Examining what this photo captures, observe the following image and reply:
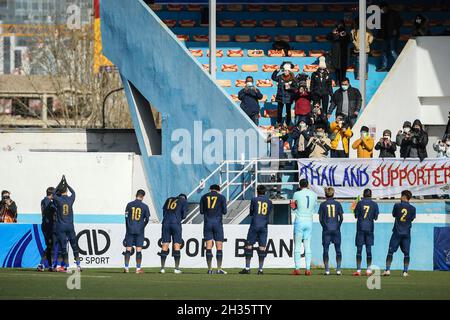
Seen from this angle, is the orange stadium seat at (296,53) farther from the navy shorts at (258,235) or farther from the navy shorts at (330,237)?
the navy shorts at (330,237)

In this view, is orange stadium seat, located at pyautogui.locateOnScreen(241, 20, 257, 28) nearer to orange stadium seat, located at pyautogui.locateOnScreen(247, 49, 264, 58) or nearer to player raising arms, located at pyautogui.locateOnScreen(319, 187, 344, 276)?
orange stadium seat, located at pyautogui.locateOnScreen(247, 49, 264, 58)

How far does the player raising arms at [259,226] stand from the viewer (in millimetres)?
29391

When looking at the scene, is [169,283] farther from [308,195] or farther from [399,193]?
[399,193]

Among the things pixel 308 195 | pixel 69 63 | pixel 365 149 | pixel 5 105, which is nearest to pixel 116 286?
pixel 308 195

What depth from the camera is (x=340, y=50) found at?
36.8m

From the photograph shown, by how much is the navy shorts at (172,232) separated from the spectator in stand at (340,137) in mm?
6000

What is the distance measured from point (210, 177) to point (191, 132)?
1593 millimetres

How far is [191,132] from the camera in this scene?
3703cm

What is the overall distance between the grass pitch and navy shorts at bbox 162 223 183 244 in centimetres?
74

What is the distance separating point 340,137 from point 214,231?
6.14 m

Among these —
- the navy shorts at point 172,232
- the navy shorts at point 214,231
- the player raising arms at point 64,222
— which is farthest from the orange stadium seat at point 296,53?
the player raising arms at point 64,222

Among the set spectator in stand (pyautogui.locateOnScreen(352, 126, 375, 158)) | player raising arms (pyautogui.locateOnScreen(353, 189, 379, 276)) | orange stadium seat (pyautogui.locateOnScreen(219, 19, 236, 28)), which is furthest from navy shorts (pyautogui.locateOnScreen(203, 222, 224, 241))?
orange stadium seat (pyautogui.locateOnScreen(219, 19, 236, 28))

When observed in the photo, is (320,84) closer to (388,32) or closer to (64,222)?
(388,32)

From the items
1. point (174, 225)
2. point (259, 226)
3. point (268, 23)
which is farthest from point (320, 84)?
point (174, 225)
